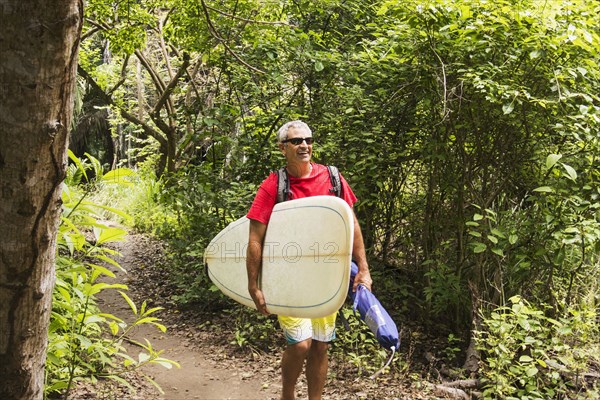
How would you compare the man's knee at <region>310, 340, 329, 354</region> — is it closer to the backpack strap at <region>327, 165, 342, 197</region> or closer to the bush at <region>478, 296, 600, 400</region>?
the backpack strap at <region>327, 165, 342, 197</region>

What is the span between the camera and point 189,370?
4652 mm

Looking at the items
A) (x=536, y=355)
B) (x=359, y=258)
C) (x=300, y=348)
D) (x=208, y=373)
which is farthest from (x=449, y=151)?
(x=208, y=373)

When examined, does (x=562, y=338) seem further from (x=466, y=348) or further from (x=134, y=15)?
(x=134, y=15)

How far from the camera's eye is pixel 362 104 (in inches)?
199

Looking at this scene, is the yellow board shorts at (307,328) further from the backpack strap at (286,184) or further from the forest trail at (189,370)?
the forest trail at (189,370)

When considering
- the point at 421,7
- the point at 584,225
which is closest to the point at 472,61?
the point at 421,7

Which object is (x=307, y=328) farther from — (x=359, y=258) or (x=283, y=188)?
(x=283, y=188)

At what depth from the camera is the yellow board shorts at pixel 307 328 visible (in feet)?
10.1

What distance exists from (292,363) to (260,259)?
1.95 feet

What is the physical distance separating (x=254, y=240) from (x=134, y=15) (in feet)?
20.7

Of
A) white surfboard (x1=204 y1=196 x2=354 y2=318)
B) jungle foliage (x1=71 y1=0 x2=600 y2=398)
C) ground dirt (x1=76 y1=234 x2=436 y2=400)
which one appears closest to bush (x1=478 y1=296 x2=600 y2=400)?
jungle foliage (x1=71 y1=0 x2=600 y2=398)

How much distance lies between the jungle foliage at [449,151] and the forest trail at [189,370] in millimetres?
505

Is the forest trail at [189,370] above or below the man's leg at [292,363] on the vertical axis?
below

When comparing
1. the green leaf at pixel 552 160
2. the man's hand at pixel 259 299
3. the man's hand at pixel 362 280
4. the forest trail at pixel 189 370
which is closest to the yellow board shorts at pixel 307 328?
the man's hand at pixel 259 299
